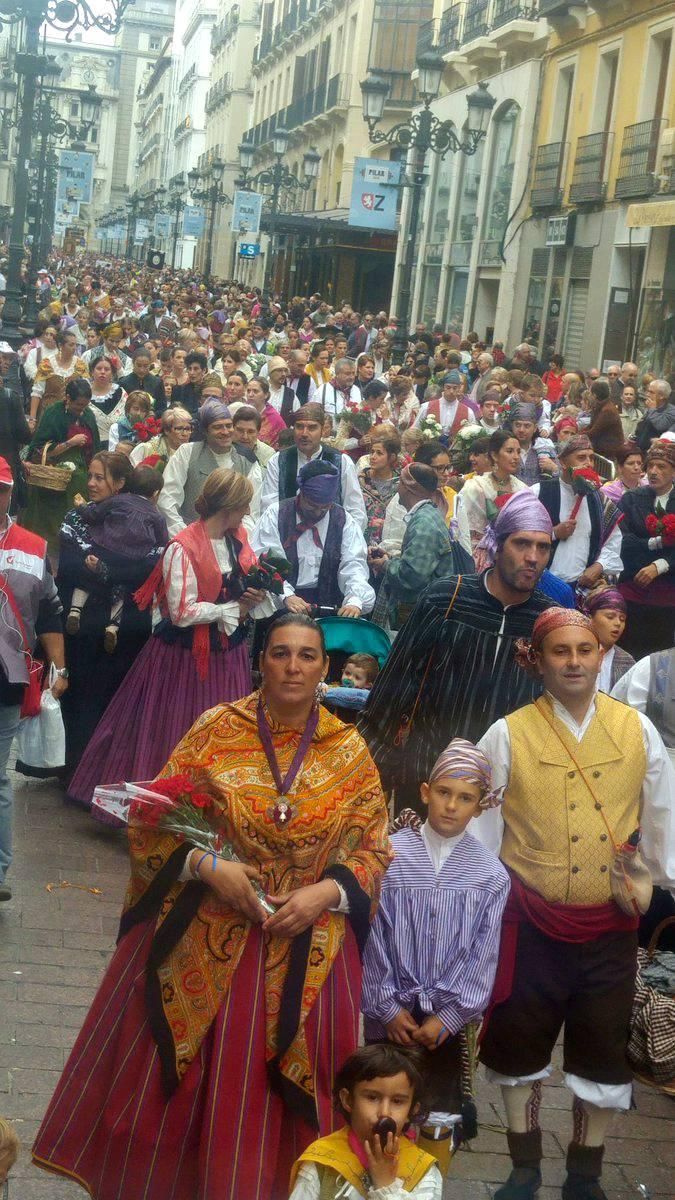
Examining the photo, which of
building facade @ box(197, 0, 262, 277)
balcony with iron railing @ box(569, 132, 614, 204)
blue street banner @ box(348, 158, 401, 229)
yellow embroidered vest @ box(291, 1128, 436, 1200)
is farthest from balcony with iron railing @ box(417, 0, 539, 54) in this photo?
building facade @ box(197, 0, 262, 277)

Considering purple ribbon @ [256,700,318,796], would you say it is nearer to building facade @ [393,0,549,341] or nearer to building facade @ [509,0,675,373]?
building facade @ [509,0,675,373]

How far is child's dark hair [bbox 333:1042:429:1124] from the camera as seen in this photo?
3898 mm

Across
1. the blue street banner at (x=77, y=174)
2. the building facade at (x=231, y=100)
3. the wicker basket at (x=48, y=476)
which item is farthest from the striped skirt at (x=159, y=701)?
the building facade at (x=231, y=100)

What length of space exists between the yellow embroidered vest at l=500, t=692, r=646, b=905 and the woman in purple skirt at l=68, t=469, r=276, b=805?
9.31ft

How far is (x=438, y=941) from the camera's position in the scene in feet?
14.9

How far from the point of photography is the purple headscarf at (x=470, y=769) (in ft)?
15.2

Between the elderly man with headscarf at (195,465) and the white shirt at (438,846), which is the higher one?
the elderly man with headscarf at (195,465)

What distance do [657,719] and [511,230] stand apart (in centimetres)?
2817

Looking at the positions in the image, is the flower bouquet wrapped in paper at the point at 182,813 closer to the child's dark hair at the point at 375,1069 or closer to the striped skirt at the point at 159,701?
the child's dark hair at the point at 375,1069

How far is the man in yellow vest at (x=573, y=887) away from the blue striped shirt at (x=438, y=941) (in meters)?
0.17

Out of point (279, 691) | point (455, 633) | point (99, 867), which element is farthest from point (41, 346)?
point (279, 691)

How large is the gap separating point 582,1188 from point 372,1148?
47.1 inches

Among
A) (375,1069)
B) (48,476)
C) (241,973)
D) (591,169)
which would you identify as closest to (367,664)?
(241,973)

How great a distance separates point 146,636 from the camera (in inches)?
327
